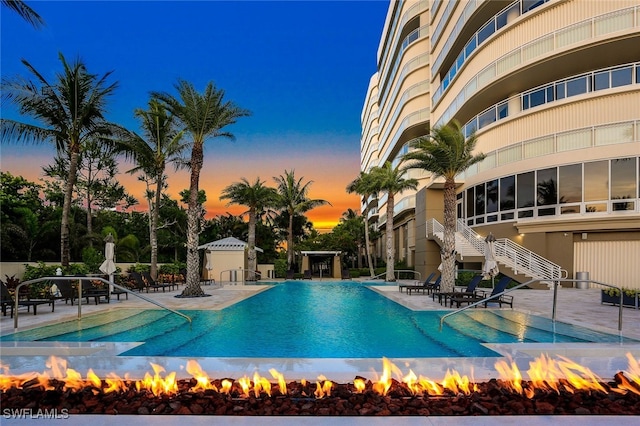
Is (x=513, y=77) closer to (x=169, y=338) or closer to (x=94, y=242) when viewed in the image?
(x=169, y=338)

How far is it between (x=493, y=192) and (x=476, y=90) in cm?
658

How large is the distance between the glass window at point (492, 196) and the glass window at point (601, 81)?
22.0 feet

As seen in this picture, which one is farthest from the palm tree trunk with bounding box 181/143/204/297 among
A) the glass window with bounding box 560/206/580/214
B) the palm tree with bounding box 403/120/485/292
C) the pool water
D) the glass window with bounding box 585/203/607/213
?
the glass window with bounding box 585/203/607/213

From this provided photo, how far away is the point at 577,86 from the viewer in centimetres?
1984

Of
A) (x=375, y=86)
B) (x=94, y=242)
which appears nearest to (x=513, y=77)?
(x=94, y=242)

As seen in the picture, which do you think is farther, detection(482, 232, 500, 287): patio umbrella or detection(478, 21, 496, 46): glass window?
detection(478, 21, 496, 46): glass window

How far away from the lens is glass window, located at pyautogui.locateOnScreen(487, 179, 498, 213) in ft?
75.2

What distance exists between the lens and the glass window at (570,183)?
19188 millimetres

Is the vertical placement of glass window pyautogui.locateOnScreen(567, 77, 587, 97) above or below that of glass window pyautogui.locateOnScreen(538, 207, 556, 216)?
above

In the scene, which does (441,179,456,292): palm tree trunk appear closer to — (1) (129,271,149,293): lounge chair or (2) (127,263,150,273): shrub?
(1) (129,271,149,293): lounge chair

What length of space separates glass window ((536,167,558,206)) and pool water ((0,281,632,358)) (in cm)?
1073

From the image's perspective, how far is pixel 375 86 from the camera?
66750 mm

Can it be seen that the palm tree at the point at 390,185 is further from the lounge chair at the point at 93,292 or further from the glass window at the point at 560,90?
the lounge chair at the point at 93,292

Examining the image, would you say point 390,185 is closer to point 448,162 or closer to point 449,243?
point 448,162
